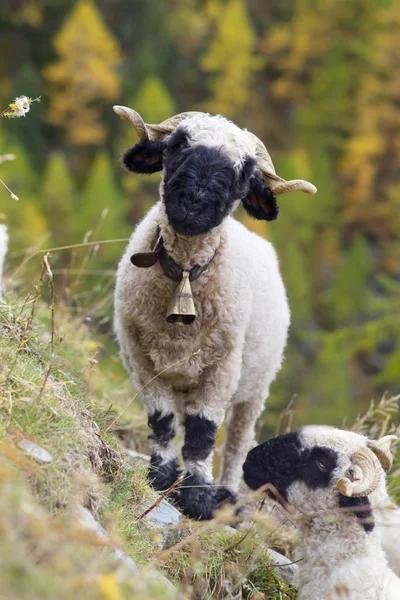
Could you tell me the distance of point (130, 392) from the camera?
307 inches

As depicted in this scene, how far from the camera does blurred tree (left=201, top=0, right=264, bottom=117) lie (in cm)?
6712

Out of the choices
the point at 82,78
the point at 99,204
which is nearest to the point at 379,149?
Result: the point at 82,78

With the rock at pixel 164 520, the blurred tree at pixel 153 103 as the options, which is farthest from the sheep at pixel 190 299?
the blurred tree at pixel 153 103

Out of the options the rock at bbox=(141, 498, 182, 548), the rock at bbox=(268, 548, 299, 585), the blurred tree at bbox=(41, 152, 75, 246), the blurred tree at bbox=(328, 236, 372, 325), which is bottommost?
the blurred tree at bbox=(328, 236, 372, 325)

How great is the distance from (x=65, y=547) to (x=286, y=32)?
79.9 metres

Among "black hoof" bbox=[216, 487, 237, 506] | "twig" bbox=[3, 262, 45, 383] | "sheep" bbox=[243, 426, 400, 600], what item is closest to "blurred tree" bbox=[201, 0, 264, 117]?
"black hoof" bbox=[216, 487, 237, 506]

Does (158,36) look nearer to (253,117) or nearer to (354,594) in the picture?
(253,117)

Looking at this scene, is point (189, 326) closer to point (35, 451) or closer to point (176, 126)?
point (176, 126)

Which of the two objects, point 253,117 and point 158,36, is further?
point 253,117

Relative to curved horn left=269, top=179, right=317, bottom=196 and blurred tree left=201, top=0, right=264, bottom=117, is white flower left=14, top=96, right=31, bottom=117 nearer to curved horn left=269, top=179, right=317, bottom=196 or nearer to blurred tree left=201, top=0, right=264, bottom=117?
curved horn left=269, top=179, right=317, bottom=196

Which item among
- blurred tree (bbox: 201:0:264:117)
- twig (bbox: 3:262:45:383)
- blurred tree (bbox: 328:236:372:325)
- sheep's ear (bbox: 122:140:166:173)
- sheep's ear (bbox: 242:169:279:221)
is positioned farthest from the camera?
blurred tree (bbox: 201:0:264:117)

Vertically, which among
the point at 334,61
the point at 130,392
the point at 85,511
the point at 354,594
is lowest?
the point at 334,61

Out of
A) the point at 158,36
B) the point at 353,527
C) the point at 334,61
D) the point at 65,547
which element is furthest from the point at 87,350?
the point at 334,61

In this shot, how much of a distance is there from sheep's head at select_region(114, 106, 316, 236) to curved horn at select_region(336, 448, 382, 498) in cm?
165
